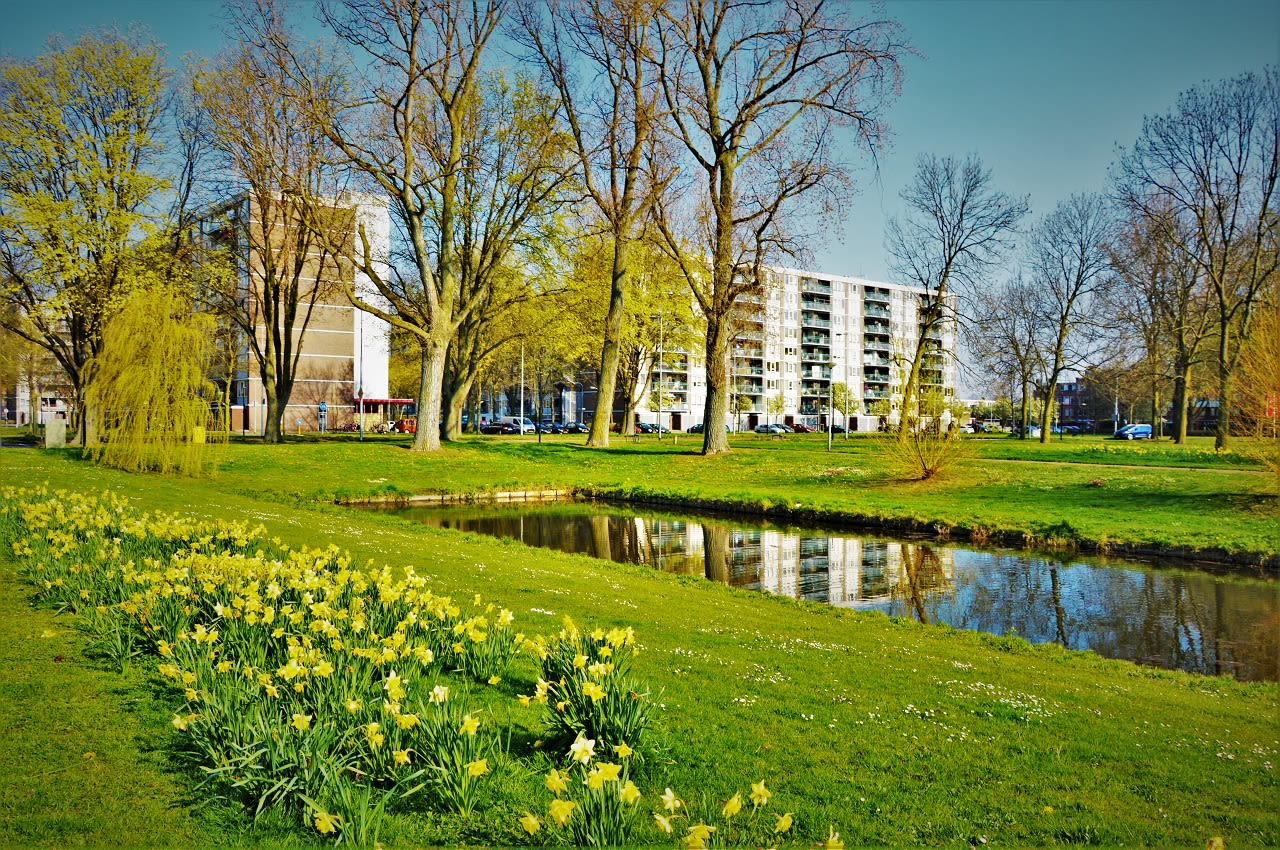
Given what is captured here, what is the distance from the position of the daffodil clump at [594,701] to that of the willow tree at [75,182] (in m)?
32.1

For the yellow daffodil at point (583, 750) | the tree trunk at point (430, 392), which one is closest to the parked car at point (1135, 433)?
the tree trunk at point (430, 392)

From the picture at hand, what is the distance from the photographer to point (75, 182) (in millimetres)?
32938

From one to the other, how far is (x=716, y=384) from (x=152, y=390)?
20542 millimetres

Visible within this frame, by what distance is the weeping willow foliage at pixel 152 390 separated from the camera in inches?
930

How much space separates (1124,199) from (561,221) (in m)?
27.1

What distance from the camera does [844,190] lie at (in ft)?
104

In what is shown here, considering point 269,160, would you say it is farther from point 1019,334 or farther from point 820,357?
point 820,357

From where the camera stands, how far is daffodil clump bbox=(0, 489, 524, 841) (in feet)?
14.0

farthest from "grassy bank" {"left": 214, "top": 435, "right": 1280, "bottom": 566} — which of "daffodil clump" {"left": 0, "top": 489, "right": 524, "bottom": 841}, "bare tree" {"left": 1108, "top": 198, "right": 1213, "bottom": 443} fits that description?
"daffodil clump" {"left": 0, "top": 489, "right": 524, "bottom": 841}

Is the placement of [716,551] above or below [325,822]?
below

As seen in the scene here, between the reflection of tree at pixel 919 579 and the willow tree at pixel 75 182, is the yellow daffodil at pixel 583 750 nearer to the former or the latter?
the reflection of tree at pixel 919 579

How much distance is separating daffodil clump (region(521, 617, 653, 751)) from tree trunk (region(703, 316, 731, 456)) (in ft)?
94.1

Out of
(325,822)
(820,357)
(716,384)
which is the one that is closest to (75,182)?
(716,384)

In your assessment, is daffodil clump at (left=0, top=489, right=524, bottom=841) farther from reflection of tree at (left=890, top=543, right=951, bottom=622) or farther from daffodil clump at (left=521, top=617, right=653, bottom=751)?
reflection of tree at (left=890, top=543, right=951, bottom=622)
